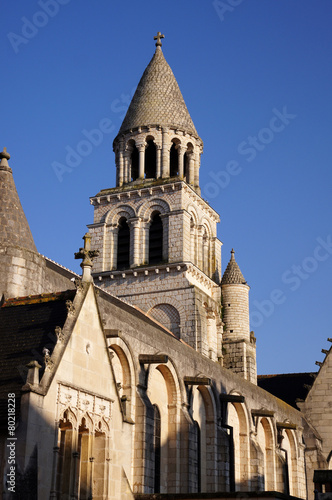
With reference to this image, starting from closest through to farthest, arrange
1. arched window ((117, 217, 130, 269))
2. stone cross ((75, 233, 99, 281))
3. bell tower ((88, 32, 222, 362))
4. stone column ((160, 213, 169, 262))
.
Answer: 1. stone cross ((75, 233, 99, 281))
2. bell tower ((88, 32, 222, 362))
3. stone column ((160, 213, 169, 262))
4. arched window ((117, 217, 130, 269))

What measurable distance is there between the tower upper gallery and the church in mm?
85

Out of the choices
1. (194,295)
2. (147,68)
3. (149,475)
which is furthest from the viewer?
(147,68)

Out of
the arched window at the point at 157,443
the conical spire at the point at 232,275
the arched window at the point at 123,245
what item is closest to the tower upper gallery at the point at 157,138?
the arched window at the point at 123,245

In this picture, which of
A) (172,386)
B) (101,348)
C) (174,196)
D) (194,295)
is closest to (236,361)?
(194,295)

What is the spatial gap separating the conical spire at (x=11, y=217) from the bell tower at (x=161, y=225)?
18223 millimetres

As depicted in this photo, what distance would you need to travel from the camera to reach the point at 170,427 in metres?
24.7

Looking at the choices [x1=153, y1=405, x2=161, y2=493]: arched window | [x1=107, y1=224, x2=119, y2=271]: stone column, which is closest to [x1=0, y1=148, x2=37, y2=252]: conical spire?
[x1=153, y1=405, x2=161, y2=493]: arched window

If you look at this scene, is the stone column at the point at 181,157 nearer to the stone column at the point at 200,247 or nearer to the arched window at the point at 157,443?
the stone column at the point at 200,247

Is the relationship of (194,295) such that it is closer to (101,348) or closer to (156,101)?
(156,101)

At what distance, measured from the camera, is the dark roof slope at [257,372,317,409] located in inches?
1678

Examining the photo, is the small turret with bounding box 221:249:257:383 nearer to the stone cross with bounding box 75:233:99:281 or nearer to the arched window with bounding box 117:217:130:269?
the arched window with bounding box 117:217:130:269

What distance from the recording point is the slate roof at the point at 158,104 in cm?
4338

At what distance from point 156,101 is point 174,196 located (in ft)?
19.9

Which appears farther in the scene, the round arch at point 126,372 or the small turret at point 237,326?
the small turret at point 237,326
